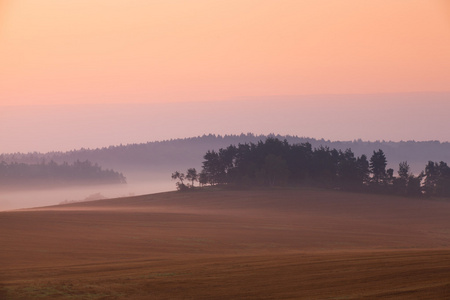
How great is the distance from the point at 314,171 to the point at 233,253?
7124 centimetres

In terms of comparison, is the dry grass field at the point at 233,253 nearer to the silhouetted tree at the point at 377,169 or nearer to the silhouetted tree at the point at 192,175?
the silhouetted tree at the point at 377,169

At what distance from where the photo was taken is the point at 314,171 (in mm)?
105562

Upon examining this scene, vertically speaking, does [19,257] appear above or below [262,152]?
below

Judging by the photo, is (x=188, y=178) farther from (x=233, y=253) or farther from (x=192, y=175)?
(x=233, y=253)

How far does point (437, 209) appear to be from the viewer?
8000cm

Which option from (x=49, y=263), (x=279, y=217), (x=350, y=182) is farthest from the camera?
(x=350, y=182)

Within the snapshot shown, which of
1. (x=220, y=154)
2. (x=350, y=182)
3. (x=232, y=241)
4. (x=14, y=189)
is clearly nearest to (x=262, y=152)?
(x=220, y=154)

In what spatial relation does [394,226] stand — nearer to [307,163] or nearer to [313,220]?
[313,220]

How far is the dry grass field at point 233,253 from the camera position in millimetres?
21906

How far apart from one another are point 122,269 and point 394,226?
4214 cm

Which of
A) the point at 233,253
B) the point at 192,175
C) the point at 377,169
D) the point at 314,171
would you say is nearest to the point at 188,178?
the point at 192,175

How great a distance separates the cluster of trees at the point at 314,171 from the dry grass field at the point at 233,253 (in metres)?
16.8

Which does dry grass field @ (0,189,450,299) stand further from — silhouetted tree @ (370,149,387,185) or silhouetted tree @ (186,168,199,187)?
silhouetted tree @ (186,168,199,187)

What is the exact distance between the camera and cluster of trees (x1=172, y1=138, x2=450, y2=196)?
98.3 metres
